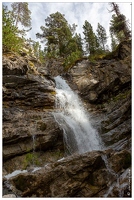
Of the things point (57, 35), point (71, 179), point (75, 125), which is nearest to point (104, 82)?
point (75, 125)

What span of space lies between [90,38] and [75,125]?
23.5 m

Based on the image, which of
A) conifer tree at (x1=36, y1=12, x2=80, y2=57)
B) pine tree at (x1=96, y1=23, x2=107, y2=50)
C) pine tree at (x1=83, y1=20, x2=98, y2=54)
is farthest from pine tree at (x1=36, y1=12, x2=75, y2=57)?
pine tree at (x1=96, y1=23, x2=107, y2=50)

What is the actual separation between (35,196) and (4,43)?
14.8 m

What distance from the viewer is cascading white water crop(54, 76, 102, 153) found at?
12770 mm

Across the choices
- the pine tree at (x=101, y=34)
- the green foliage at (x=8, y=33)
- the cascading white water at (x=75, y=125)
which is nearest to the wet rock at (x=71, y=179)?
the cascading white water at (x=75, y=125)

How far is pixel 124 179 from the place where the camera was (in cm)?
710

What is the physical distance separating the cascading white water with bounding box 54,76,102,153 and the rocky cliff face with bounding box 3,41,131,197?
59cm

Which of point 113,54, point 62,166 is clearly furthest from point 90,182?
point 113,54

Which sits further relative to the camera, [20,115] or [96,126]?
[96,126]

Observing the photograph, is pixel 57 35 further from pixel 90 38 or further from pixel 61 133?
pixel 61 133

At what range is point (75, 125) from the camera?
14.3 m

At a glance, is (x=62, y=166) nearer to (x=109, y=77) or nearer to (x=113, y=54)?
(x=109, y=77)

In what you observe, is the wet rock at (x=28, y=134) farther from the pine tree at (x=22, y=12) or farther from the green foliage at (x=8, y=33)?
the pine tree at (x=22, y=12)

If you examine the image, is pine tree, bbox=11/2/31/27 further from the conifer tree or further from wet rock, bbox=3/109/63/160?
wet rock, bbox=3/109/63/160
